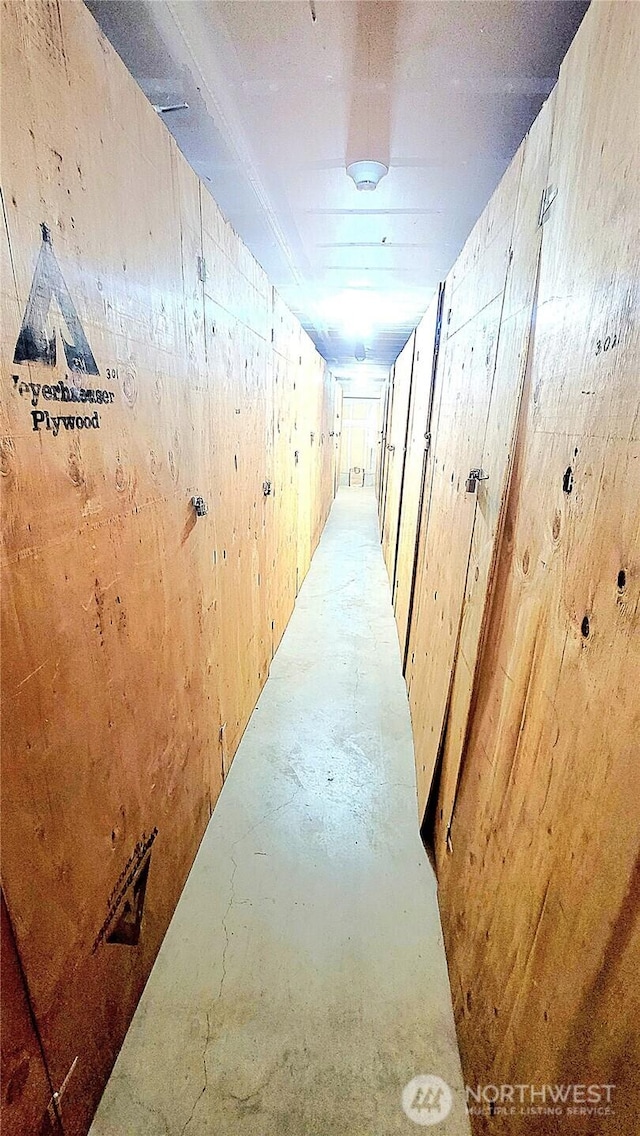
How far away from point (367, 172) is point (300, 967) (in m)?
2.58

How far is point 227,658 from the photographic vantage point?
2.01 metres

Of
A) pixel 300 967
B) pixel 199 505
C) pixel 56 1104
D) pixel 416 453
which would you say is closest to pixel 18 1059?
pixel 56 1104

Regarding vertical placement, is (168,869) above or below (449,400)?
below

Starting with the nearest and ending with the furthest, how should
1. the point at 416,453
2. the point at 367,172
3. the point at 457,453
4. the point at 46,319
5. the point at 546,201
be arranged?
the point at 46,319, the point at 546,201, the point at 367,172, the point at 457,453, the point at 416,453

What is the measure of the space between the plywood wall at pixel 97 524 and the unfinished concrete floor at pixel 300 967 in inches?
4.4

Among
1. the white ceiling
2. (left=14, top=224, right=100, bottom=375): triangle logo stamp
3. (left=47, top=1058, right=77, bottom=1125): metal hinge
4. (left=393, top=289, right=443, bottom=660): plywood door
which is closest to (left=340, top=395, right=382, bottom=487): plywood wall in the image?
(left=393, top=289, right=443, bottom=660): plywood door

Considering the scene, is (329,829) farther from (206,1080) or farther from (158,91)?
(158,91)

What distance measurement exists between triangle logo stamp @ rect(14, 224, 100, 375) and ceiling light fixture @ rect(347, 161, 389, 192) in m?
1.34

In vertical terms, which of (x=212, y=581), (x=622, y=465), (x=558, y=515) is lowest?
(x=212, y=581)

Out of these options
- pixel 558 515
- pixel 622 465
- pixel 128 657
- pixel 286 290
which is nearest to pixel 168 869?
pixel 128 657

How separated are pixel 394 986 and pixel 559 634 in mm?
1198

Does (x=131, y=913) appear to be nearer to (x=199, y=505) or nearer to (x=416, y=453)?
(x=199, y=505)

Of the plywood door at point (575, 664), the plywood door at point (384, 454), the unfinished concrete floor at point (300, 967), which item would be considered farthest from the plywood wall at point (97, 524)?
the plywood door at point (384, 454)

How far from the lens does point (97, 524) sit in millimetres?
966
